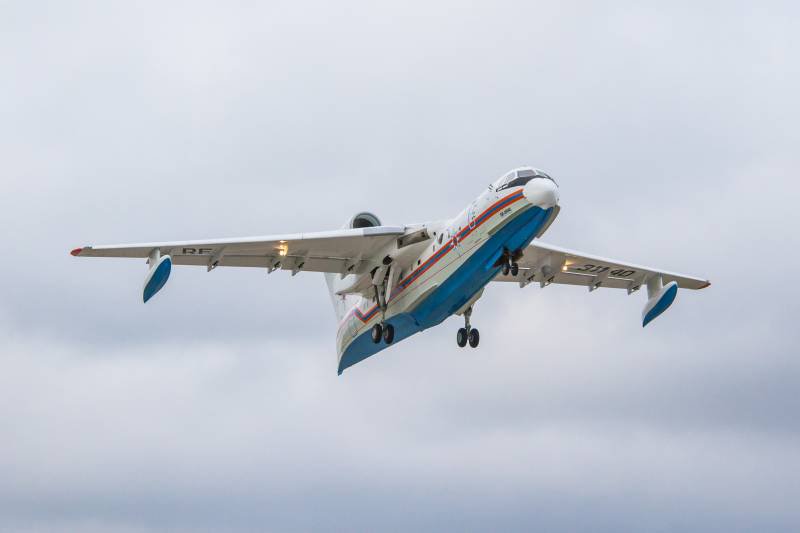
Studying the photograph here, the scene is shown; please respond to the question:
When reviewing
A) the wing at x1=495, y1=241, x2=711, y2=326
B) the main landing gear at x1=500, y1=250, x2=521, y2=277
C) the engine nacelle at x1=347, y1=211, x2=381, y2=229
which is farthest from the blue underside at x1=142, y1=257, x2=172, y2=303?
the wing at x1=495, y1=241, x2=711, y2=326

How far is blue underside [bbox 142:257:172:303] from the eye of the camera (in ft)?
105

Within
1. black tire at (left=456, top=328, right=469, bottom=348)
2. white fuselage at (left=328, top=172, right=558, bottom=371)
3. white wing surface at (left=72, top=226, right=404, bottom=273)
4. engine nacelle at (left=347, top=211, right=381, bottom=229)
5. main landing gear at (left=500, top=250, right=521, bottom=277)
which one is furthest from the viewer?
black tire at (left=456, top=328, right=469, bottom=348)

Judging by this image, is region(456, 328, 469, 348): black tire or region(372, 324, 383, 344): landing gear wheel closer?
region(372, 324, 383, 344): landing gear wheel

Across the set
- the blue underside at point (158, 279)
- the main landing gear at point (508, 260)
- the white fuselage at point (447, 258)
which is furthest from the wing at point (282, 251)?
the main landing gear at point (508, 260)

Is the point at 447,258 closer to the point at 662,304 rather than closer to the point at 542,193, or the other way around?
the point at 542,193

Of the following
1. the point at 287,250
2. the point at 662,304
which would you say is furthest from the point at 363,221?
the point at 662,304

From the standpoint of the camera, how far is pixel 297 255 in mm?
37250

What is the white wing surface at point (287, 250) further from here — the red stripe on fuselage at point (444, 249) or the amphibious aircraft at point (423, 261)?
the red stripe on fuselage at point (444, 249)

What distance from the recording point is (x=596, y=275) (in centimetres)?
4178

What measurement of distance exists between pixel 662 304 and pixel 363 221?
1043cm

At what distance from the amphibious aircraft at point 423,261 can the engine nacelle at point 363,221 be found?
0.03 m

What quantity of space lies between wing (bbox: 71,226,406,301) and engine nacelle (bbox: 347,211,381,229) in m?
0.62

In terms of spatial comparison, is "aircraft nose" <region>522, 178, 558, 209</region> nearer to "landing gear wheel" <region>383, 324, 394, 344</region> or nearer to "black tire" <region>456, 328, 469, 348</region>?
"black tire" <region>456, 328, 469, 348</region>

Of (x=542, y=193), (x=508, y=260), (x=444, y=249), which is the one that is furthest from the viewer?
(x=444, y=249)
